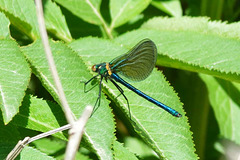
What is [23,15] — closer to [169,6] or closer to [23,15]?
[23,15]

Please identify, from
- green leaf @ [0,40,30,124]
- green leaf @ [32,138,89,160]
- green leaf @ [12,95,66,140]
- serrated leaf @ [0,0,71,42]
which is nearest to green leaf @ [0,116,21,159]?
green leaf @ [12,95,66,140]

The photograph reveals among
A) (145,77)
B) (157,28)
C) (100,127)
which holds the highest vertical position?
(157,28)

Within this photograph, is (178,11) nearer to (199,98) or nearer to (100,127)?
(199,98)

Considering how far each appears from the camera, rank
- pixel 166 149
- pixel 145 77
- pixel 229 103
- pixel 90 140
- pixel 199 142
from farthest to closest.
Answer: pixel 199 142, pixel 229 103, pixel 145 77, pixel 166 149, pixel 90 140

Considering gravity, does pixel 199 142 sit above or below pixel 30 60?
below

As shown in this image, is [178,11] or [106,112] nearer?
[106,112]

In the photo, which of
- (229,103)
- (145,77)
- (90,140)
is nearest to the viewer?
(90,140)

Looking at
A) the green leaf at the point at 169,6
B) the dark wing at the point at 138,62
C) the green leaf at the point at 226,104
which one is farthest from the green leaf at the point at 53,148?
the green leaf at the point at 169,6

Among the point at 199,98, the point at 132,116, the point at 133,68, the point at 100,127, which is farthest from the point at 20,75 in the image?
the point at 199,98
